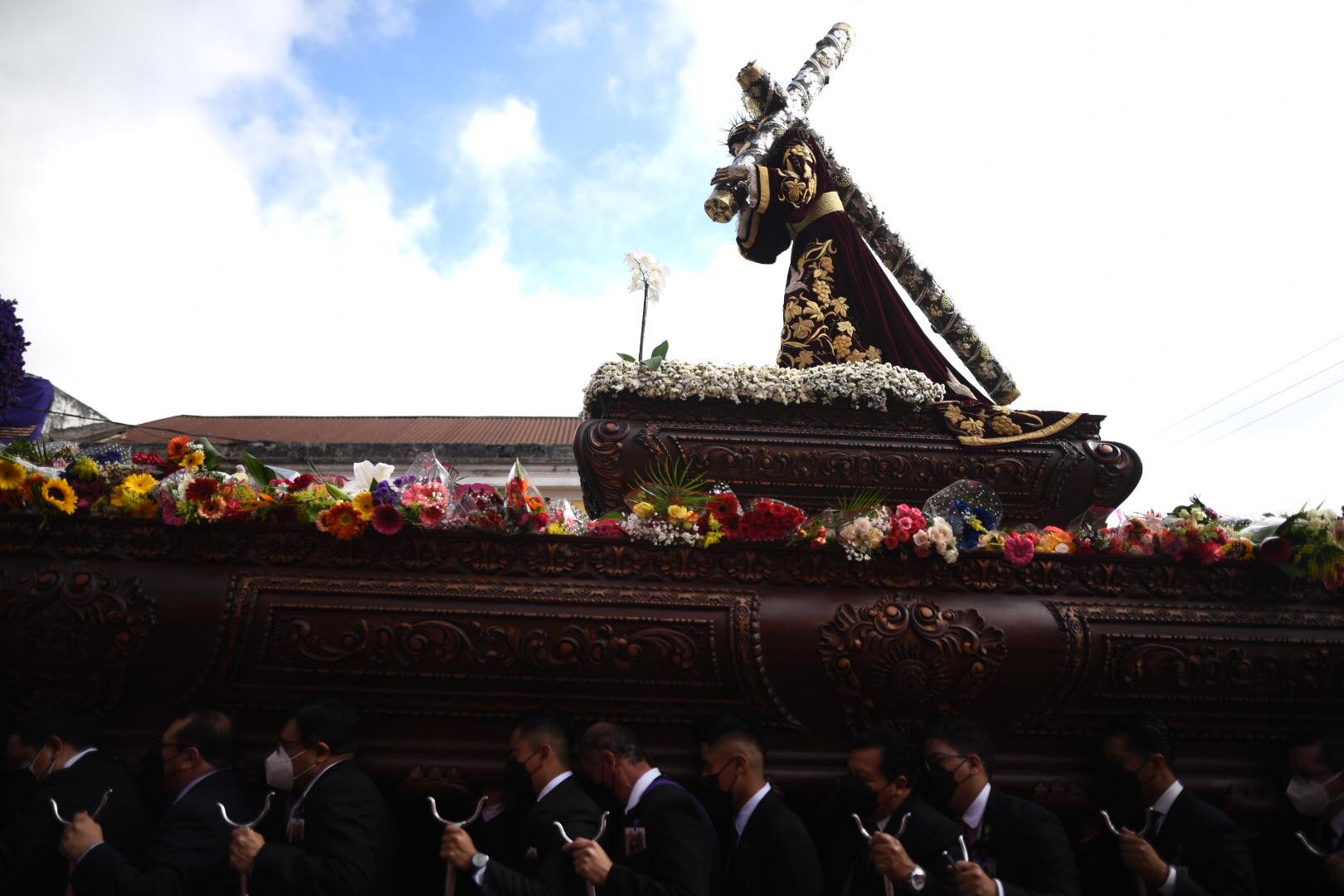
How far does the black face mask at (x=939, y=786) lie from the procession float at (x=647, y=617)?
1.27 feet

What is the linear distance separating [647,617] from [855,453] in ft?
8.86

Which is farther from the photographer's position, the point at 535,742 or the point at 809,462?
the point at 809,462

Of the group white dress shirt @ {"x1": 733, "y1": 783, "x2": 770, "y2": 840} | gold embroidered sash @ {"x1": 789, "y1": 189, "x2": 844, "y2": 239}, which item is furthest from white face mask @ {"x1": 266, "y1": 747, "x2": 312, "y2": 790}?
gold embroidered sash @ {"x1": 789, "y1": 189, "x2": 844, "y2": 239}

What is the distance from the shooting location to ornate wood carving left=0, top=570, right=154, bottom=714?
420 centimetres

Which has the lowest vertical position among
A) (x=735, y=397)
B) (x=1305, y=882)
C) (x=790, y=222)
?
(x=1305, y=882)

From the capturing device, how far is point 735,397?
262 inches

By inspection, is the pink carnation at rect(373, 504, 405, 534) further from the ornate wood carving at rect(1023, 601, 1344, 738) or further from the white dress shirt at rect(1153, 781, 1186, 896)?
the white dress shirt at rect(1153, 781, 1186, 896)


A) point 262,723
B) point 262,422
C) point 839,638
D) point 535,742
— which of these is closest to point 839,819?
point 839,638

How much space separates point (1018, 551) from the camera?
15.6 ft

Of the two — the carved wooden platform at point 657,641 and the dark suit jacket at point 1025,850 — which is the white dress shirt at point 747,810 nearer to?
the carved wooden platform at point 657,641

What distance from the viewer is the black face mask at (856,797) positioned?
13.6 ft

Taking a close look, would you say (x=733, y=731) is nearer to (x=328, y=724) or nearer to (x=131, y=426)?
(x=328, y=724)

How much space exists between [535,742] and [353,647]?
3.48 feet

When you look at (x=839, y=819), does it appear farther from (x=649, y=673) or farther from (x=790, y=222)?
(x=790, y=222)
